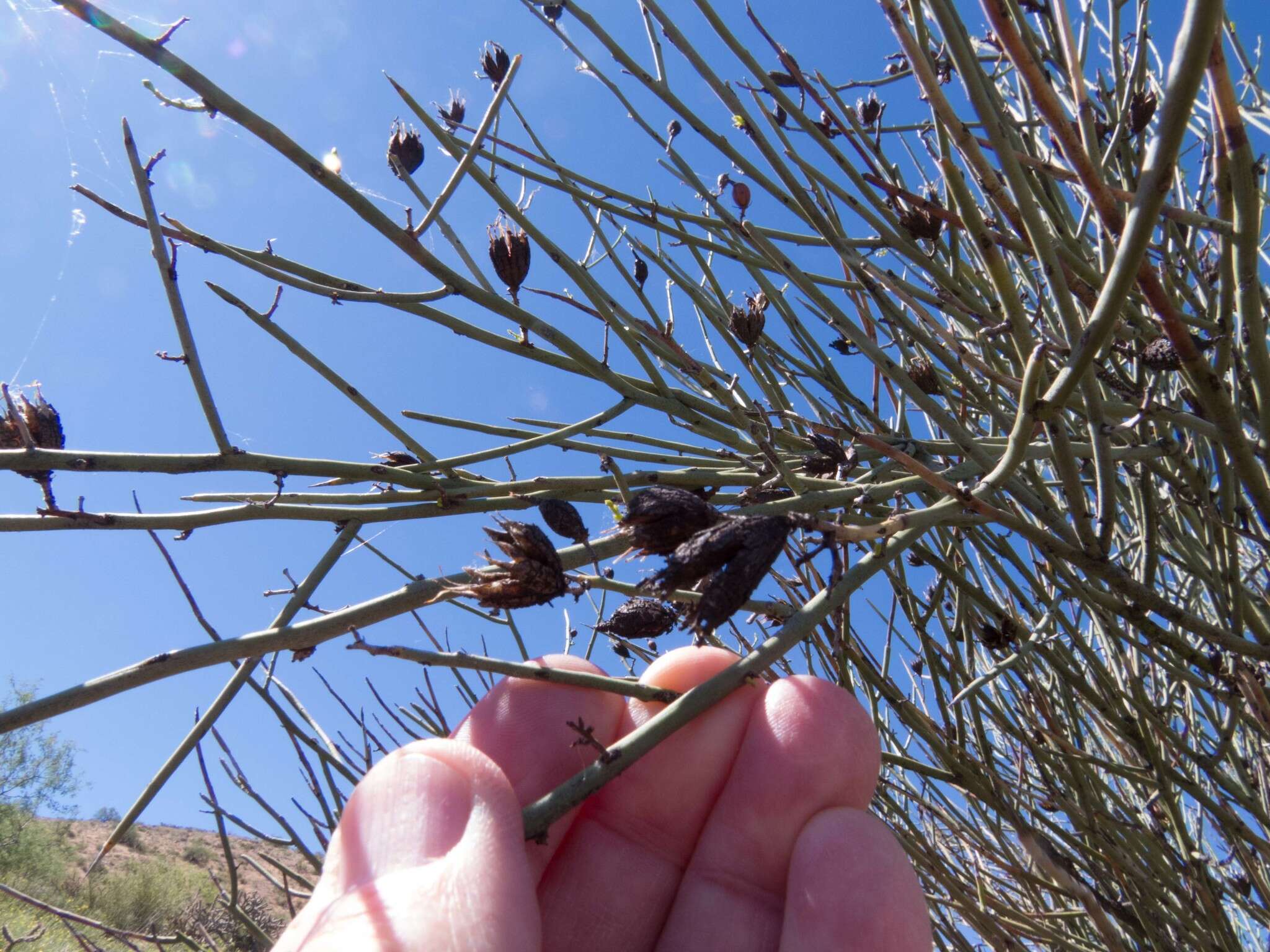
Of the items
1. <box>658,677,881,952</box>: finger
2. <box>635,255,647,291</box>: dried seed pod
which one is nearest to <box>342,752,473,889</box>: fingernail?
<box>658,677,881,952</box>: finger

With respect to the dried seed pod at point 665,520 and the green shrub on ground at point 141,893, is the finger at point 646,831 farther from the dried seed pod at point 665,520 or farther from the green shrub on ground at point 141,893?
the green shrub on ground at point 141,893

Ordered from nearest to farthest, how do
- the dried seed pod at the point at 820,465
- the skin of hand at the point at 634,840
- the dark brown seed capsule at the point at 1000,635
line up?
the skin of hand at the point at 634,840 → the dried seed pod at the point at 820,465 → the dark brown seed capsule at the point at 1000,635

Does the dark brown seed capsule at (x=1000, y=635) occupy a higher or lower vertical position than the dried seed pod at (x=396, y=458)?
lower

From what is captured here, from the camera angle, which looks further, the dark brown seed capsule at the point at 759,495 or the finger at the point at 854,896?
the dark brown seed capsule at the point at 759,495

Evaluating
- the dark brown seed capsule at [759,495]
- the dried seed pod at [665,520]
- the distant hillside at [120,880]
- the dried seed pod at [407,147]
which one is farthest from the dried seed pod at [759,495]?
the distant hillside at [120,880]

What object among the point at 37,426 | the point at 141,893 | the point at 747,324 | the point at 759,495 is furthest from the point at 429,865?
the point at 141,893

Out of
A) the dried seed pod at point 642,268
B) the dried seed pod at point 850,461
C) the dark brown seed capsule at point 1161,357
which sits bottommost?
the dried seed pod at point 850,461
